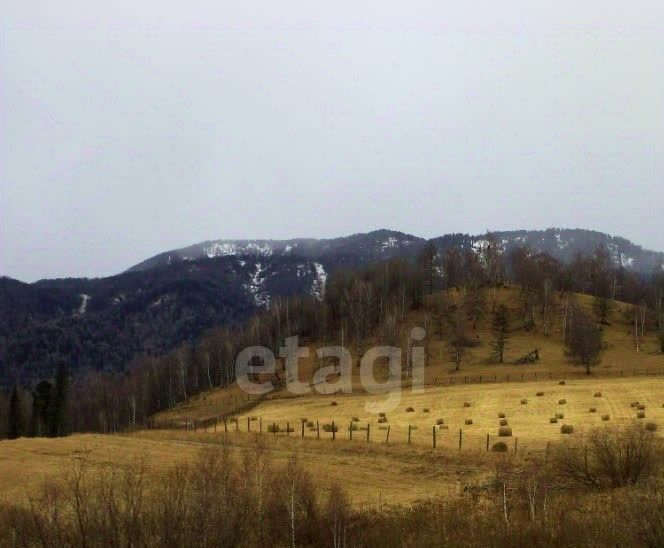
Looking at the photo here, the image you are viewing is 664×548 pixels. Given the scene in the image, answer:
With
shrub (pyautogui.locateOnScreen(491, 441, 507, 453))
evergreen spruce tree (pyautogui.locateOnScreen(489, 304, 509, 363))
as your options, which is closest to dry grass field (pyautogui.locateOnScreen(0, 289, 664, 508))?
shrub (pyautogui.locateOnScreen(491, 441, 507, 453))

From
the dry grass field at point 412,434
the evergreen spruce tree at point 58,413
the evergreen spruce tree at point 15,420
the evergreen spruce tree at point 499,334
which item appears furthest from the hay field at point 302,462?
the evergreen spruce tree at point 499,334

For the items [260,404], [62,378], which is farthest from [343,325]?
[62,378]

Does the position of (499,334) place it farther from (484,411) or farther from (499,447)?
(499,447)

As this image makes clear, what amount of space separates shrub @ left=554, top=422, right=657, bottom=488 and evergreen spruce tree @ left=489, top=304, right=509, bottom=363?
61238 mm

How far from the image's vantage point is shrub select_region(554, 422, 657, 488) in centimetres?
2256

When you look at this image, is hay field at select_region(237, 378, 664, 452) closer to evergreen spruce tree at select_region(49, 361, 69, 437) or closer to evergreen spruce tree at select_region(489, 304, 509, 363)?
evergreen spruce tree at select_region(489, 304, 509, 363)

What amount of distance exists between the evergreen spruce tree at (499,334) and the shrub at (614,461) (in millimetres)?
61238

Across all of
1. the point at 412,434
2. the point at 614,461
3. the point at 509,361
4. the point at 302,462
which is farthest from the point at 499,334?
the point at 614,461

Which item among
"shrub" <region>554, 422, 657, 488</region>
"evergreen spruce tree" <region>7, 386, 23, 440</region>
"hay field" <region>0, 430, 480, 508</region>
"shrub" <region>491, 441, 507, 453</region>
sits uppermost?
"shrub" <region>554, 422, 657, 488</region>

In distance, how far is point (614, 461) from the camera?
2288cm

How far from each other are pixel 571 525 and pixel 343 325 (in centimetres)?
9442

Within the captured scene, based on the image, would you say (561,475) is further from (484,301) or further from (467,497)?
(484,301)

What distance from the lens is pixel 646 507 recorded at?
1470 cm

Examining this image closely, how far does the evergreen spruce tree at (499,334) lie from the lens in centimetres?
8538
